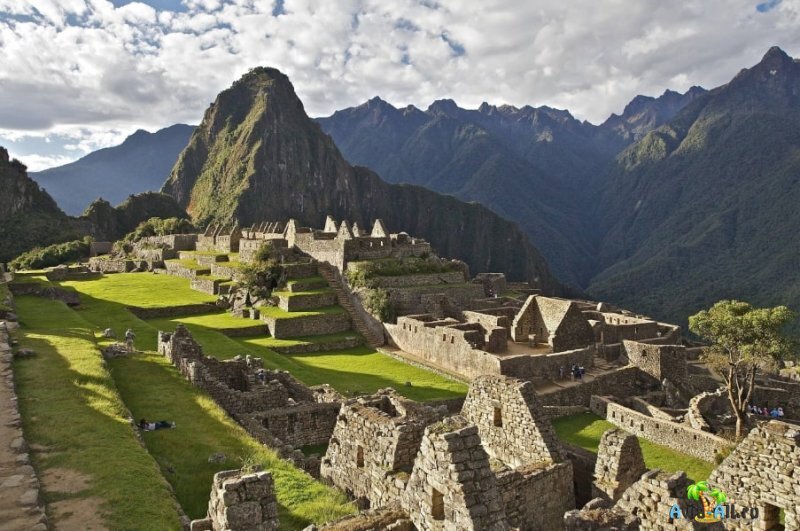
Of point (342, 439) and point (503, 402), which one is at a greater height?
point (503, 402)

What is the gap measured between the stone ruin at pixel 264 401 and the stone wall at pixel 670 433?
8.91m

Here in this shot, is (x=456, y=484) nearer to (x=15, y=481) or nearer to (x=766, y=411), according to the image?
(x=15, y=481)

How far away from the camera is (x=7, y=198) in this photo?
119 m

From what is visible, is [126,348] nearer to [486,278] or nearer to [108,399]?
[108,399]

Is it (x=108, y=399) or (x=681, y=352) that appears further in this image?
(x=681, y=352)

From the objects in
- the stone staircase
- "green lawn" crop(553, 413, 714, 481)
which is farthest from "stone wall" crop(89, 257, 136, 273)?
"green lawn" crop(553, 413, 714, 481)

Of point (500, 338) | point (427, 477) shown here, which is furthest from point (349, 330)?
point (427, 477)

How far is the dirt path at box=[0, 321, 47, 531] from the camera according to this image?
5.93 meters

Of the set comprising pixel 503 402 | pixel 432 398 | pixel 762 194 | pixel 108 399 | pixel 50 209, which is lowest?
pixel 432 398

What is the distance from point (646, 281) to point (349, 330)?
327ft

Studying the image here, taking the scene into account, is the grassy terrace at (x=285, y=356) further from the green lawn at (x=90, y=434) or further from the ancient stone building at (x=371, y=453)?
the ancient stone building at (x=371, y=453)

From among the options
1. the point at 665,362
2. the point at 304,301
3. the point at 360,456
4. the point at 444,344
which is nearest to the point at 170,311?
the point at 304,301

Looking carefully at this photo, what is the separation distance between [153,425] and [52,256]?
2594 inches

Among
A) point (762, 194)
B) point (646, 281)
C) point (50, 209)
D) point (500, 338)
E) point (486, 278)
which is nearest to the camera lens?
point (500, 338)
